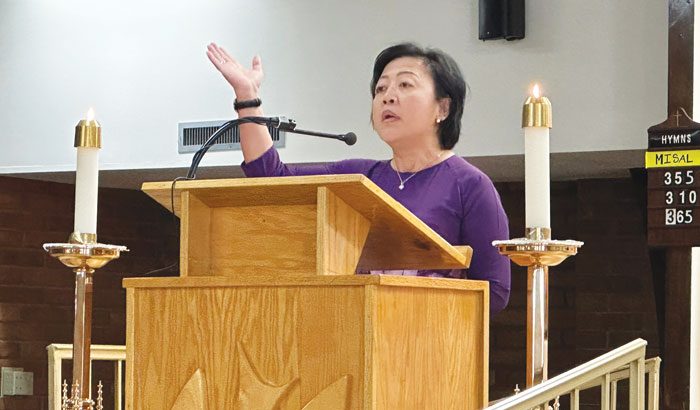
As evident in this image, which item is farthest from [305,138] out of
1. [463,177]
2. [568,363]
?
[463,177]

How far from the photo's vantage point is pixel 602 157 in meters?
5.06

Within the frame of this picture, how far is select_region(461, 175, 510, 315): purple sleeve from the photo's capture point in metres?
2.51

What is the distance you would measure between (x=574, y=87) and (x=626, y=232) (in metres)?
1.52

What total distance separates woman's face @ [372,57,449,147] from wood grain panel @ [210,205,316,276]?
733 mm

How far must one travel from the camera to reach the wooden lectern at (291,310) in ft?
6.19

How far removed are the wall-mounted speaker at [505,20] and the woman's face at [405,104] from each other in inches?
82.2

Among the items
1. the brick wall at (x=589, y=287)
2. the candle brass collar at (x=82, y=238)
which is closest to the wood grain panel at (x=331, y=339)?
the candle brass collar at (x=82, y=238)

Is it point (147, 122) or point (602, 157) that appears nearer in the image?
point (602, 157)

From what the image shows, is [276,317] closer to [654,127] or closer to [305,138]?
[654,127]

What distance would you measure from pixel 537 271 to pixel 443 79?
0.69 meters

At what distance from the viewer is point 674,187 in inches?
177

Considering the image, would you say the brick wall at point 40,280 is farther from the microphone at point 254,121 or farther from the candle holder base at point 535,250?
the candle holder base at point 535,250

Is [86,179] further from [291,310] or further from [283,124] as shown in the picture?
[291,310]

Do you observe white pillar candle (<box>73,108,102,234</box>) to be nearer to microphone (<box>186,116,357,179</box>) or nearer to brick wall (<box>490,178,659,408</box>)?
microphone (<box>186,116,357,179</box>)
